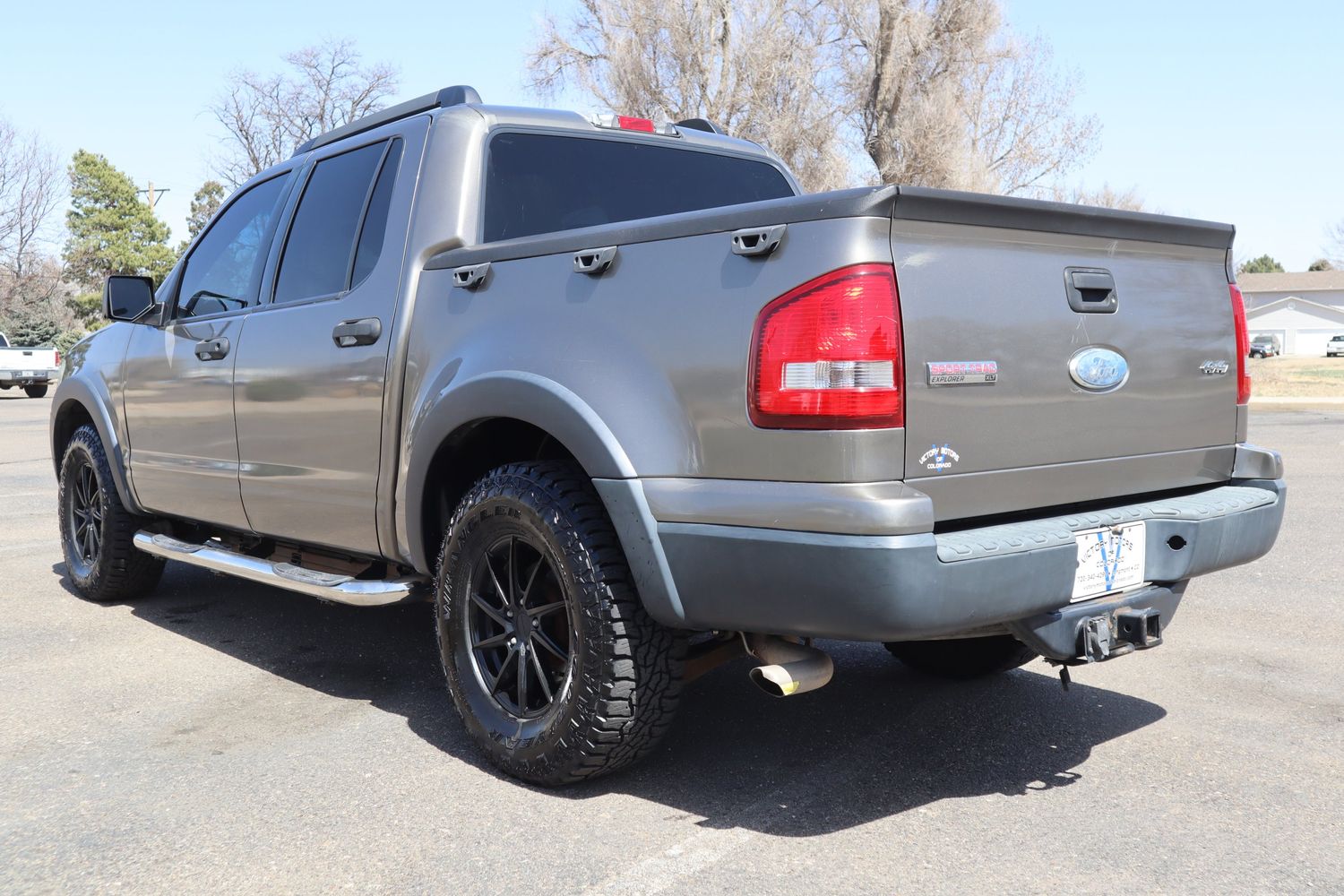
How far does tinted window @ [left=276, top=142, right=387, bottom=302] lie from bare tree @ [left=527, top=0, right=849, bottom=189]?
84.8 feet

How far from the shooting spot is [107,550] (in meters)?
5.71

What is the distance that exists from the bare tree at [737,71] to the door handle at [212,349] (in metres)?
25.9

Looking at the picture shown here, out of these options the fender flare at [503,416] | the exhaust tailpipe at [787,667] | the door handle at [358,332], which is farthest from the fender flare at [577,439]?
the door handle at [358,332]

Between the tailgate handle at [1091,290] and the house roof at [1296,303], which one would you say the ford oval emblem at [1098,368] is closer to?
the tailgate handle at [1091,290]

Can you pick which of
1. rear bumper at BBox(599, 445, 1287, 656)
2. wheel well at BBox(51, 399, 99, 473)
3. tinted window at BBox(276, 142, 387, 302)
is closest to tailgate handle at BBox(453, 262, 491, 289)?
tinted window at BBox(276, 142, 387, 302)

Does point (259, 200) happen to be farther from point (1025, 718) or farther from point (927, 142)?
point (927, 142)

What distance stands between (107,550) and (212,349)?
5.13 ft

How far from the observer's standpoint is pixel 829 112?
30.1 meters

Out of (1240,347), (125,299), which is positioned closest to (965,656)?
(1240,347)

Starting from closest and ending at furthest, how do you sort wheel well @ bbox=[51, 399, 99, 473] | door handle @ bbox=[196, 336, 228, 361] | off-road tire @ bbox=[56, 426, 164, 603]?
door handle @ bbox=[196, 336, 228, 361] < off-road tire @ bbox=[56, 426, 164, 603] < wheel well @ bbox=[51, 399, 99, 473]

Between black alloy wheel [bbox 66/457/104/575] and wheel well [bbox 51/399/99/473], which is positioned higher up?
wheel well [bbox 51/399/99/473]

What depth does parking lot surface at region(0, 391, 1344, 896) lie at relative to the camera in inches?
112

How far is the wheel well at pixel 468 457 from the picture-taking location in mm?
3639

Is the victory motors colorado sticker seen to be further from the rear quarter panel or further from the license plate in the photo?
the license plate
